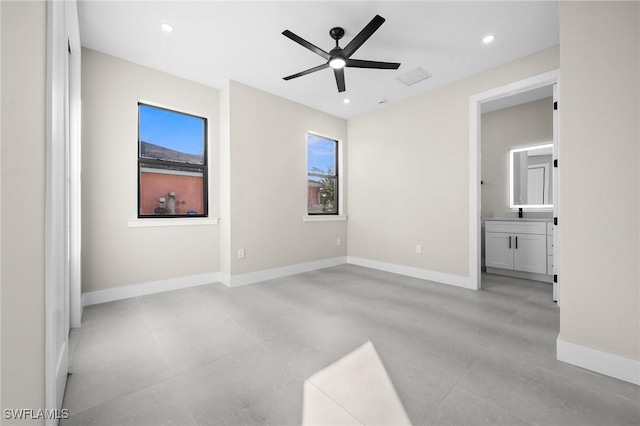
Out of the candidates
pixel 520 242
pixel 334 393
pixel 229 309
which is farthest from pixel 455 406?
pixel 520 242

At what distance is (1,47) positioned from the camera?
69 centimetres

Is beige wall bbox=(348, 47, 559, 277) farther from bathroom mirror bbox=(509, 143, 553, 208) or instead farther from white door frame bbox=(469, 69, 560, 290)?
bathroom mirror bbox=(509, 143, 553, 208)

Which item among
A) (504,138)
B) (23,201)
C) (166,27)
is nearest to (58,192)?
(23,201)

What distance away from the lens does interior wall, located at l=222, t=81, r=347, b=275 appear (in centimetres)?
360

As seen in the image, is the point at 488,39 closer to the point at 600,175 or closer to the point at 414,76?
the point at 414,76

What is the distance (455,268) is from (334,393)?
279cm

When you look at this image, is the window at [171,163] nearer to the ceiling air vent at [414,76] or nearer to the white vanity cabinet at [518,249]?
the ceiling air vent at [414,76]

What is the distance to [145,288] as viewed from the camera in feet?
10.3

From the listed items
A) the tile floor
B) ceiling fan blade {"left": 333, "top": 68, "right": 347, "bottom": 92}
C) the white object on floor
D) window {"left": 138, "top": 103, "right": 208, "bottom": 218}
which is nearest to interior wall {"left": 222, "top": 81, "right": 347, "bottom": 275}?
window {"left": 138, "top": 103, "right": 208, "bottom": 218}

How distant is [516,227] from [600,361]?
9.02 ft

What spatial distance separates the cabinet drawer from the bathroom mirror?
627mm

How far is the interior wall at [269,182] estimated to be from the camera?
3.60 metres

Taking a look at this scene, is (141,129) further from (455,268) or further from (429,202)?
(455,268)
